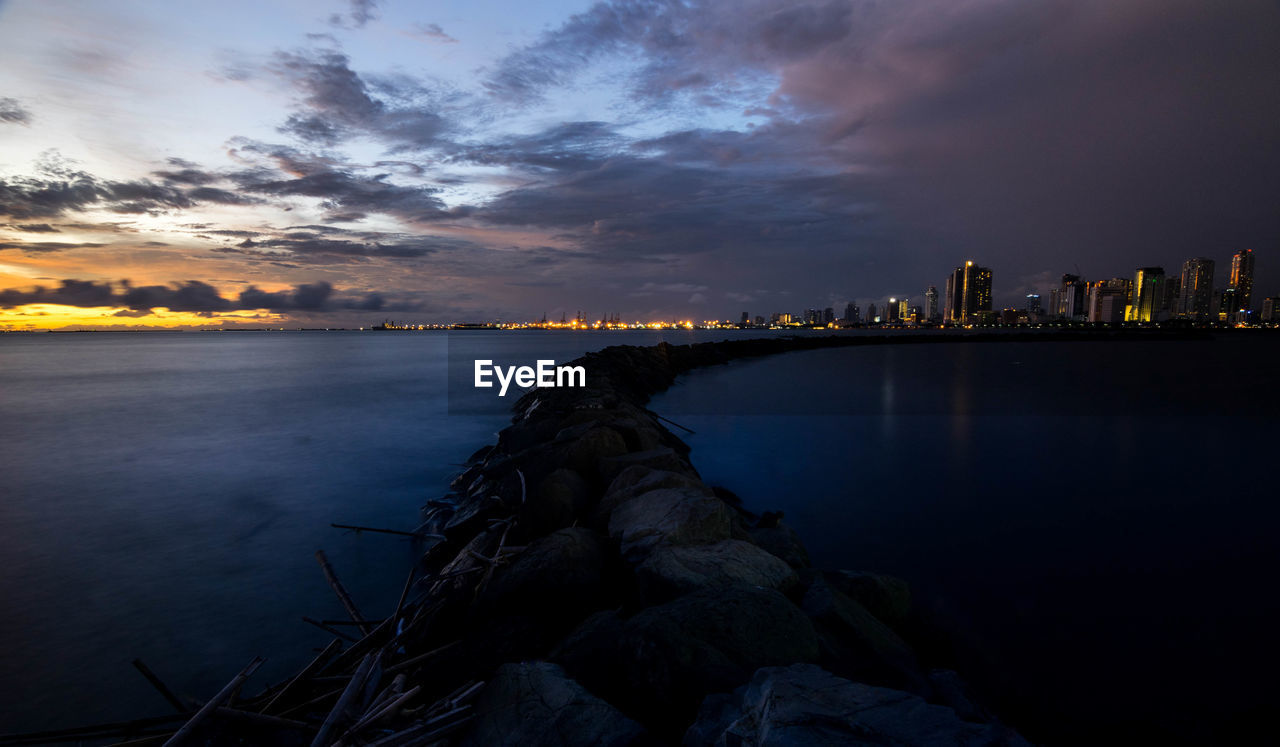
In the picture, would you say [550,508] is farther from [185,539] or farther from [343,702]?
[185,539]

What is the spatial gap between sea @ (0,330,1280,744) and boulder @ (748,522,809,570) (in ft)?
5.29

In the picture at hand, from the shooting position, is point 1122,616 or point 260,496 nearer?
point 1122,616

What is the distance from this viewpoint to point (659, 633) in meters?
3.35

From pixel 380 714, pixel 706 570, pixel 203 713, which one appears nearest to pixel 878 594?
pixel 706 570

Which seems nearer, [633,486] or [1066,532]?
[633,486]

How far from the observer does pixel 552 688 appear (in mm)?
3090

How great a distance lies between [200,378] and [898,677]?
44639mm

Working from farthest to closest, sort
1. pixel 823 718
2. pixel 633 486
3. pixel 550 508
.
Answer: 1. pixel 633 486
2. pixel 550 508
3. pixel 823 718

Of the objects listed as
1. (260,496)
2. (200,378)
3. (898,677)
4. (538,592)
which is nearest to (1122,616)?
(898,677)

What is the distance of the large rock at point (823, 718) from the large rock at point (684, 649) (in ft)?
1.08

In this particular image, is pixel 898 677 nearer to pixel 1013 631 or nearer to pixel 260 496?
pixel 1013 631

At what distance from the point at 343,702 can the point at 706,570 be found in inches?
107

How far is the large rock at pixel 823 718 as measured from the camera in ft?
7.55

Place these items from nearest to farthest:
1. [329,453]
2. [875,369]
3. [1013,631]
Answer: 1. [1013,631]
2. [329,453]
3. [875,369]
